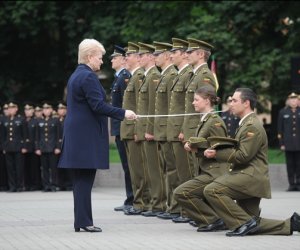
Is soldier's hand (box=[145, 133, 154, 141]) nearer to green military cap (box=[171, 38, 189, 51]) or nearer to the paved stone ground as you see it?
the paved stone ground

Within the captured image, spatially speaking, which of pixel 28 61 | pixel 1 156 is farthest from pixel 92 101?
pixel 28 61

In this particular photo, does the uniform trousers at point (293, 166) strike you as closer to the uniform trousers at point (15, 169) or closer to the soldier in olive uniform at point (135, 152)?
the uniform trousers at point (15, 169)

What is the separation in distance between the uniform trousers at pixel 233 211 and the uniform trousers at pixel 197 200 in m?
0.52

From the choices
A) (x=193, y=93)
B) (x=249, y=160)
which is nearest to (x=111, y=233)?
(x=249, y=160)

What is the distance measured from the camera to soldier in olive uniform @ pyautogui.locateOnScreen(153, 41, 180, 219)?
583 inches

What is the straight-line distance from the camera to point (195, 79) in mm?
14227

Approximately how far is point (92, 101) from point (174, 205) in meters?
2.61

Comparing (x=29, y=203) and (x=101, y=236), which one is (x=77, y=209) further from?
(x=29, y=203)

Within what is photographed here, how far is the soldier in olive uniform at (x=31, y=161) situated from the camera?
939 inches

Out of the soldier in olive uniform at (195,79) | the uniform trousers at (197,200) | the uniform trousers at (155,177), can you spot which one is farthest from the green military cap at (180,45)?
the uniform trousers at (197,200)

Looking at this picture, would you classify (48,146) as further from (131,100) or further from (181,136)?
(181,136)

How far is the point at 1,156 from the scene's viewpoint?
24.3 meters

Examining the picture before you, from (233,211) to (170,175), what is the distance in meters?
2.68

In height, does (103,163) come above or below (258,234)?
above
